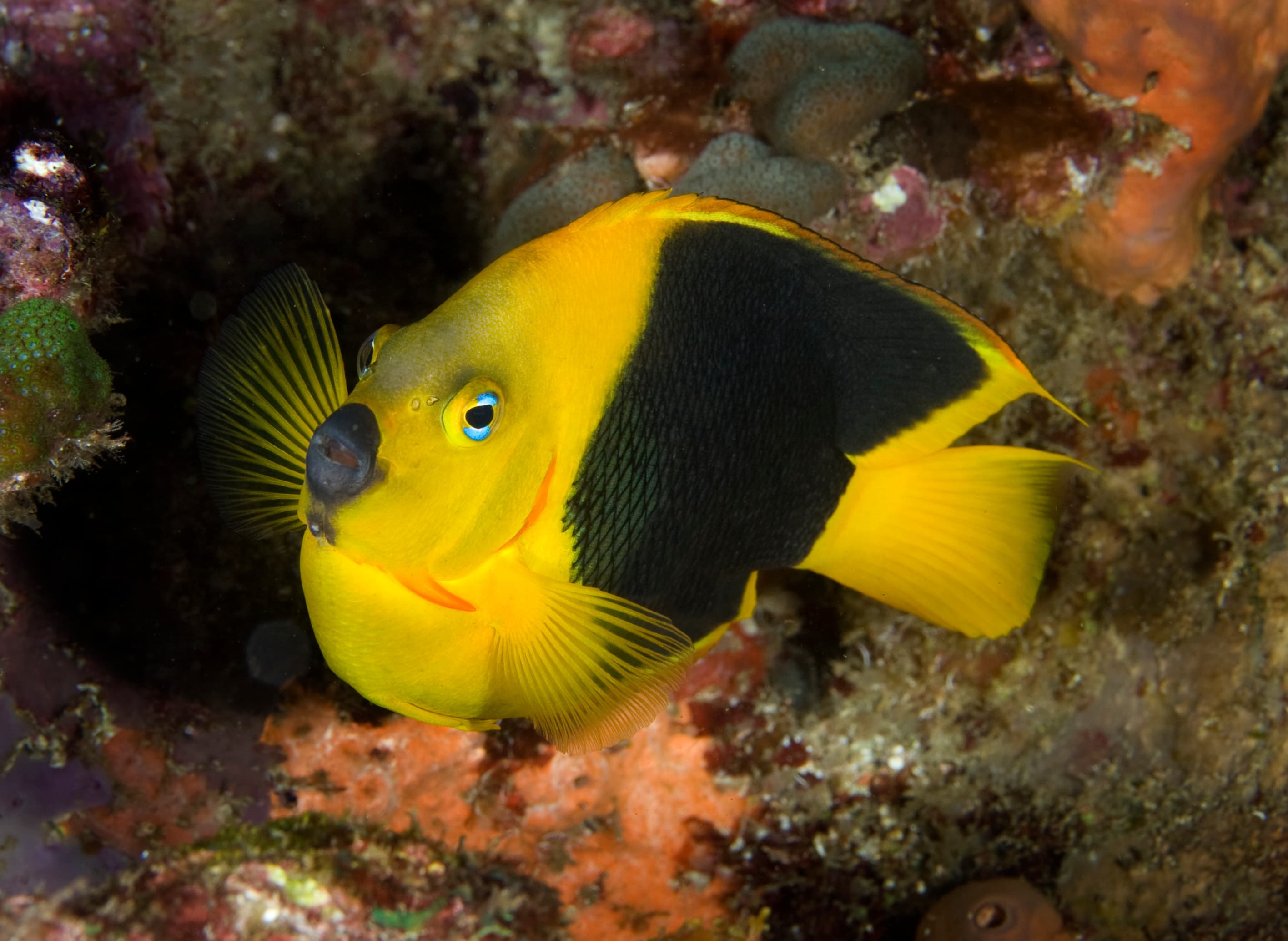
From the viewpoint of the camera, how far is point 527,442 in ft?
5.83

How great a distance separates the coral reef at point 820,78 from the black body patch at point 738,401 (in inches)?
48.1

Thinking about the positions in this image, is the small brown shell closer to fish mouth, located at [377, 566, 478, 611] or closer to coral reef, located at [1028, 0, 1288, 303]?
coral reef, located at [1028, 0, 1288, 303]

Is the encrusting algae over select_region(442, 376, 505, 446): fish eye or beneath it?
over

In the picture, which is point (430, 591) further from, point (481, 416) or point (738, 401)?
point (738, 401)

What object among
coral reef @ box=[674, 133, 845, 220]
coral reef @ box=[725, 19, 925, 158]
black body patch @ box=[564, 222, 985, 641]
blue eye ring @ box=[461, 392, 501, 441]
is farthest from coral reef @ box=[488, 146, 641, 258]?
blue eye ring @ box=[461, 392, 501, 441]

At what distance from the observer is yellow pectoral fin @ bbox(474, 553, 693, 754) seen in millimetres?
1880

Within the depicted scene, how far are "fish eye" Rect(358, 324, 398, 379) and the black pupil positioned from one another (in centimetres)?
28

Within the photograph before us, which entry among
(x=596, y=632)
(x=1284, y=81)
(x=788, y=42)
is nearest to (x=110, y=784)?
(x=596, y=632)

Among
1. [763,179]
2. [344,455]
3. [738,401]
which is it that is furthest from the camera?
[763,179]

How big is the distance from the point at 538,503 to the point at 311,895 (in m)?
2.73

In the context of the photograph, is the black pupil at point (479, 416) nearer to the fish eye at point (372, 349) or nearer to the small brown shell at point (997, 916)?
the fish eye at point (372, 349)

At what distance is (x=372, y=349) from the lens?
6.01 ft

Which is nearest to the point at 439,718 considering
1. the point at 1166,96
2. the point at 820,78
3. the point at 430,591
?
the point at 430,591

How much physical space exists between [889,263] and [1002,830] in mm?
2415
